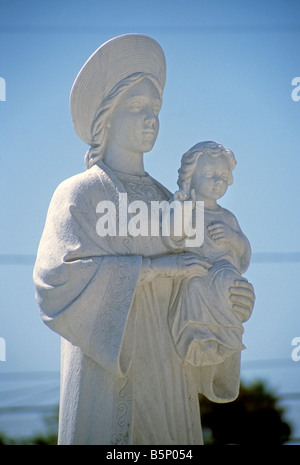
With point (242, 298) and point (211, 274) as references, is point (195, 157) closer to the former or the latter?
point (211, 274)

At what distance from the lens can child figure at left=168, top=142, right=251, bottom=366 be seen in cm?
835

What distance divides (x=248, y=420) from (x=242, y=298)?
8.95 meters

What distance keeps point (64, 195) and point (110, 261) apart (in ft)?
2.45

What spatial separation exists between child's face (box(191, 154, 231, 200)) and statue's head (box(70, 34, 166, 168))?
887 millimetres

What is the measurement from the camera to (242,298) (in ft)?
28.0

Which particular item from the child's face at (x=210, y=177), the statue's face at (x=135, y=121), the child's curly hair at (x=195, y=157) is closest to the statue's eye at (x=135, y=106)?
the statue's face at (x=135, y=121)

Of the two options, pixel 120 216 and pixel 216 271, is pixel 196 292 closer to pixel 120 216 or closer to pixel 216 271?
pixel 216 271

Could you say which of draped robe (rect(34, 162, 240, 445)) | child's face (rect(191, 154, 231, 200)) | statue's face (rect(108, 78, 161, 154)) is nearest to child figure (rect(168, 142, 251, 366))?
child's face (rect(191, 154, 231, 200))

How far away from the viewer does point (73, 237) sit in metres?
8.36

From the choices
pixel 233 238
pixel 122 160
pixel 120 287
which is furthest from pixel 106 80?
pixel 120 287

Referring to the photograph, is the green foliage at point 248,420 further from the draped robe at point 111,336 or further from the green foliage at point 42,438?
the draped robe at point 111,336
